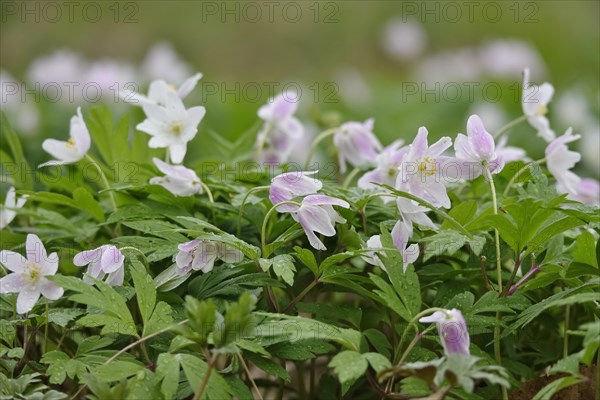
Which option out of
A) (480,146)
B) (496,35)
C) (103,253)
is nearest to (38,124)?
(103,253)

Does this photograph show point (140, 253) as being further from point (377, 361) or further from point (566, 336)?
point (566, 336)

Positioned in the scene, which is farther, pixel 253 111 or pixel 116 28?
pixel 116 28

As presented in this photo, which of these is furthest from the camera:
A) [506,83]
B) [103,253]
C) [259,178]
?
[506,83]

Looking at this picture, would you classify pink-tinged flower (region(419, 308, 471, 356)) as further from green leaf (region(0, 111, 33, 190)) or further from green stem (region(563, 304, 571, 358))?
green leaf (region(0, 111, 33, 190))

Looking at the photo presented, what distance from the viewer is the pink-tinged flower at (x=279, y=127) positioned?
2174 mm

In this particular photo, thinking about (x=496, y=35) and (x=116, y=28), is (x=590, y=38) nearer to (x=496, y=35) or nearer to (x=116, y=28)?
(x=496, y=35)

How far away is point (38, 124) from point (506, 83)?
9.65 ft

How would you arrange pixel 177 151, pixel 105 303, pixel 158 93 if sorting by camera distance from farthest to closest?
pixel 158 93
pixel 177 151
pixel 105 303

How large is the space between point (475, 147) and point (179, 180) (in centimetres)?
59

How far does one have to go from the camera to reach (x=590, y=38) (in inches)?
303

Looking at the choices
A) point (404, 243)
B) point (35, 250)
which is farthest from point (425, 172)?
point (35, 250)

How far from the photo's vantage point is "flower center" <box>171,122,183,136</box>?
1.79 metres

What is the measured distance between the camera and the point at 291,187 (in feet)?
4.93

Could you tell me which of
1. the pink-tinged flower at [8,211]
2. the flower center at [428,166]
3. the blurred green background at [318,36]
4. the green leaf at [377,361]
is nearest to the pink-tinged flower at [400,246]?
the flower center at [428,166]
